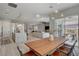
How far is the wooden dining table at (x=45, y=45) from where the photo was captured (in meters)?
1.52

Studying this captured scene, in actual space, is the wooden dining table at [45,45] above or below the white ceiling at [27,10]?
below

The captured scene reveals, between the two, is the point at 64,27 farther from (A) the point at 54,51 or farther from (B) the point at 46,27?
(A) the point at 54,51

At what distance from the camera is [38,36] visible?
5.68 feet

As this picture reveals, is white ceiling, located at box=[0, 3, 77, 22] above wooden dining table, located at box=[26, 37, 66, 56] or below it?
above

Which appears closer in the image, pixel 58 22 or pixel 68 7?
pixel 68 7

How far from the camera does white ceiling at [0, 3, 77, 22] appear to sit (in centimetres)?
155

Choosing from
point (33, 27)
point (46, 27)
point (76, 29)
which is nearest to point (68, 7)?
point (76, 29)

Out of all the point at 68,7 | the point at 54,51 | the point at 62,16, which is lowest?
the point at 54,51

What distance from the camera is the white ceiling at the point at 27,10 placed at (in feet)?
5.10

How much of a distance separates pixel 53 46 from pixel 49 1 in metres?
0.93

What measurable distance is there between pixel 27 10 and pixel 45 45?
2.68ft

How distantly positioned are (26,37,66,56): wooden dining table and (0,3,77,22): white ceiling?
542 mm

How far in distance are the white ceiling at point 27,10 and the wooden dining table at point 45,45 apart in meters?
0.54

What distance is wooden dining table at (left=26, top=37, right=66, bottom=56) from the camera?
152 centimetres
